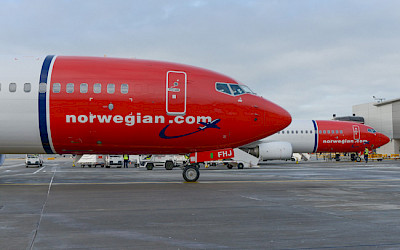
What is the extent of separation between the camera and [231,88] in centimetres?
1706

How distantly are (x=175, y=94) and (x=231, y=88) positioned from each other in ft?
9.01

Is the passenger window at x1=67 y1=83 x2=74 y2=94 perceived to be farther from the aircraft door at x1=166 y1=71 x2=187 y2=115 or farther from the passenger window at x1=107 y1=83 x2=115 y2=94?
the aircraft door at x1=166 y1=71 x2=187 y2=115

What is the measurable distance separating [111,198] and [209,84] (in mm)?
7228

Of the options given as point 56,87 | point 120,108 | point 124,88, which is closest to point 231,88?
point 124,88

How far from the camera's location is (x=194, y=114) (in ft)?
52.9

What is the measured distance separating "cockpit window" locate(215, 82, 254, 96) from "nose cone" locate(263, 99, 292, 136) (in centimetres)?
118

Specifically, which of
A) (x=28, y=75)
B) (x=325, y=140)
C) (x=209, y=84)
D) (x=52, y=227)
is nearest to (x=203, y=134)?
(x=209, y=84)

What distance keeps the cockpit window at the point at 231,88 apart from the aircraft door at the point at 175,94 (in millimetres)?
1669

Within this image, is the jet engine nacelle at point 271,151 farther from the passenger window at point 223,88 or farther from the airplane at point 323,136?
the passenger window at point 223,88

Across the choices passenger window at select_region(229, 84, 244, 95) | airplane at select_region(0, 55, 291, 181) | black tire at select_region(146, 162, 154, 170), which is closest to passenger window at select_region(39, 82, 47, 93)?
airplane at select_region(0, 55, 291, 181)

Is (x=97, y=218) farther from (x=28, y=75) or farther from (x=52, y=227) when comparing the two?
(x=28, y=75)

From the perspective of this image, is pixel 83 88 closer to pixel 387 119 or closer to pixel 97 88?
pixel 97 88

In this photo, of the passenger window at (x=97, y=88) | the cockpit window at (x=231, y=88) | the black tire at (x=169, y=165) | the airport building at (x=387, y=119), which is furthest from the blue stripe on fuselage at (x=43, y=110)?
the airport building at (x=387, y=119)

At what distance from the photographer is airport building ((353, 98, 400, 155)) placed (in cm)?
7825
